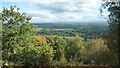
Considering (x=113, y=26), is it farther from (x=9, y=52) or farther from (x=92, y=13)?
(x=9, y=52)

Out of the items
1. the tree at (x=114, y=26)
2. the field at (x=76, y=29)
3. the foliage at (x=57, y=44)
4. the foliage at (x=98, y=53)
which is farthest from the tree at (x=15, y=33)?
the tree at (x=114, y=26)

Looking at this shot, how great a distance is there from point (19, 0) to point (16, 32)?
2.05 feet

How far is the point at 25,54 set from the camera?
12.4ft

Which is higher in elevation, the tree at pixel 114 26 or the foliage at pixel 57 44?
the tree at pixel 114 26

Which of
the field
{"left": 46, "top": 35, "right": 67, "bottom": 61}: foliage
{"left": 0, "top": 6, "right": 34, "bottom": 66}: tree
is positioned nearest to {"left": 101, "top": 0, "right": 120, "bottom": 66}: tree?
the field

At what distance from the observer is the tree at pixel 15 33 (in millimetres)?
3656

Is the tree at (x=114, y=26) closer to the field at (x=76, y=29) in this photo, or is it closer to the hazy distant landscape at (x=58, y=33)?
the hazy distant landscape at (x=58, y=33)

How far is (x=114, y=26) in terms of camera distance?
3068 mm

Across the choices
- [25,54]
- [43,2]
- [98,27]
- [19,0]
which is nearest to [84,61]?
[98,27]

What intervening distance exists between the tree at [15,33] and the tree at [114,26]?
1549 mm

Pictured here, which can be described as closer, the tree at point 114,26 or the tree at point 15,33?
the tree at point 114,26

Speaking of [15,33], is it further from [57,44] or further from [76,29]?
[76,29]

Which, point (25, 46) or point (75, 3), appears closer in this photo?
point (75, 3)

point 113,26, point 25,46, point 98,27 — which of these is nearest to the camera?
point 113,26
